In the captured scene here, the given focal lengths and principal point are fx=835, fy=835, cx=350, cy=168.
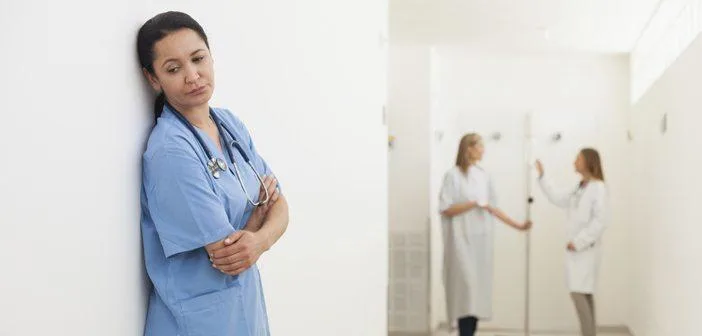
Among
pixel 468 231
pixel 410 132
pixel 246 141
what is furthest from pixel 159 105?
pixel 410 132

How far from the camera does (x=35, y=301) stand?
104cm

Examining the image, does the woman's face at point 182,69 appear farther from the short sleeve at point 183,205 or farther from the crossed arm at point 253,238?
the crossed arm at point 253,238

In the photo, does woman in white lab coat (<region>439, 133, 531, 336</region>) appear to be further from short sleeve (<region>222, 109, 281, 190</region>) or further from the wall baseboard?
short sleeve (<region>222, 109, 281, 190</region>)

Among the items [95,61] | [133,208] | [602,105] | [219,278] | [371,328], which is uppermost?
[602,105]

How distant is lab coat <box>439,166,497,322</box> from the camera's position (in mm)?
5195

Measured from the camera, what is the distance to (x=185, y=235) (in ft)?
4.37

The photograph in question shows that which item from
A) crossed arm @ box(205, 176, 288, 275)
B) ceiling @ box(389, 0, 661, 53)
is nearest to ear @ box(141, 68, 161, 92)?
crossed arm @ box(205, 176, 288, 275)

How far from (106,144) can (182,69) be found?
223 mm

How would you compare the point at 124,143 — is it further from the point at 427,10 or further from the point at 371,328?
the point at 427,10

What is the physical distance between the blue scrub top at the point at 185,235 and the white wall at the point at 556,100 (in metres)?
4.94

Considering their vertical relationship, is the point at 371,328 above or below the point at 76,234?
below

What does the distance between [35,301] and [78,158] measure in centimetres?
22

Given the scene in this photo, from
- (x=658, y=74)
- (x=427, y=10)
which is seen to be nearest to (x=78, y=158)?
(x=427, y=10)

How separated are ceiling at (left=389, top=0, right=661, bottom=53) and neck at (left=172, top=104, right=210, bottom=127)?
3134 millimetres
